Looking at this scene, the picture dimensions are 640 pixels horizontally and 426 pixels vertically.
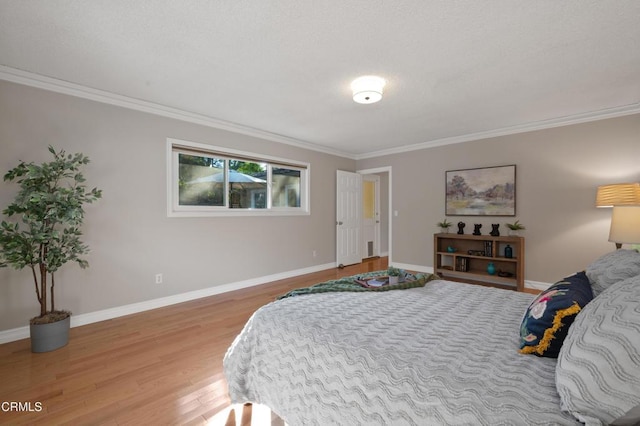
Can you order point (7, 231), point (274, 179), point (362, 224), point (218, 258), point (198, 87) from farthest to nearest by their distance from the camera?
point (362, 224)
point (274, 179)
point (218, 258)
point (198, 87)
point (7, 231)

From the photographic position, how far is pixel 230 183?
437 centimetres

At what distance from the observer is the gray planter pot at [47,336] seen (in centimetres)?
242

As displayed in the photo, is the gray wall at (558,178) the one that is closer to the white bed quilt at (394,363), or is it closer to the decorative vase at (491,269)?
the decorative vase at (491,269)

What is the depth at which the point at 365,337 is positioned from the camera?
4.16ft

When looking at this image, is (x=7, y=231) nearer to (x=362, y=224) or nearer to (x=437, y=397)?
(x=437, y=397)

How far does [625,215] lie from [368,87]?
2.87 meters

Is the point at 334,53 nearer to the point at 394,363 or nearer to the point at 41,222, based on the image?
the point at 394,363

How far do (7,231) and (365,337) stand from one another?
3.07 metres

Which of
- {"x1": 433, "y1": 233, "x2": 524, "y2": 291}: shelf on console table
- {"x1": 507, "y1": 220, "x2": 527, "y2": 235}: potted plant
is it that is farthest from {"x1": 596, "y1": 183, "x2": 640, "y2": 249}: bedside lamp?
{"x1": 433, "y1": 233, "x2": 524, "y2": 291}: shelf on console table

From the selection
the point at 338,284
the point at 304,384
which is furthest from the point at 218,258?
the point at 304,384

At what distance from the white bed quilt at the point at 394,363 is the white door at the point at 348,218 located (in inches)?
163

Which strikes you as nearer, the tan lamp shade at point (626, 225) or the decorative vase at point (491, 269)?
the tan lamp shade at point (626, 225)

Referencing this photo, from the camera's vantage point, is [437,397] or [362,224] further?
[362,224]

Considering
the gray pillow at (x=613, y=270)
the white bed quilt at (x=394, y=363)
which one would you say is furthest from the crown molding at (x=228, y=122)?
the gray pillow at (x=613, y=270)
